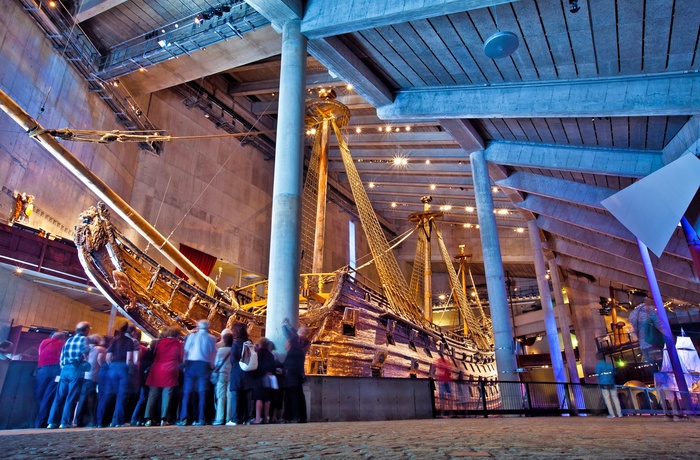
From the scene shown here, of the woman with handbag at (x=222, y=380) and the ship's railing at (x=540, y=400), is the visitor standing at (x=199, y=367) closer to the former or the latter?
the woman with handbag at (x=222, y=380)

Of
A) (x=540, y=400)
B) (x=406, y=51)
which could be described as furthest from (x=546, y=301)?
(x=406, y=51)

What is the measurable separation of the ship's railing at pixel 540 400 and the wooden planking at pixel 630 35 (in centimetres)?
549

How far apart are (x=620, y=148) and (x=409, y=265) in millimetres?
20912

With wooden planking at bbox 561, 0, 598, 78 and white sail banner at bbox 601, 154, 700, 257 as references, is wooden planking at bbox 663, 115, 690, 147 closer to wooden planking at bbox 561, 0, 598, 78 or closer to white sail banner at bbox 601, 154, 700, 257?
white sail banner at bbox 601, 154, 700, 257

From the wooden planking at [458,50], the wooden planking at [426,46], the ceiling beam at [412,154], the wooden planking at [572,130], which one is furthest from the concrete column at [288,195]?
the ceiling beam at [412,154]

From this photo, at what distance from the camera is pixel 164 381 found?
4625mm

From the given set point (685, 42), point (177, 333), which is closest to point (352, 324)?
point (177, 333)

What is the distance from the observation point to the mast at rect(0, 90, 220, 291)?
7777 mm

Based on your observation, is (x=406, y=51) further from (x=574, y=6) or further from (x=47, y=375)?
(x=47, y=375)

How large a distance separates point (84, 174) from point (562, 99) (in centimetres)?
882

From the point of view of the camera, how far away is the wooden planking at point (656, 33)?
5.86 metres

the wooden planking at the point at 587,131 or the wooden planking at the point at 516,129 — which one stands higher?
the wooden planking at the point at 516,129

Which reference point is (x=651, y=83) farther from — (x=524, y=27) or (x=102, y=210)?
(x=102, y=210)

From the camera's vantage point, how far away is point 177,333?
4902 mm
